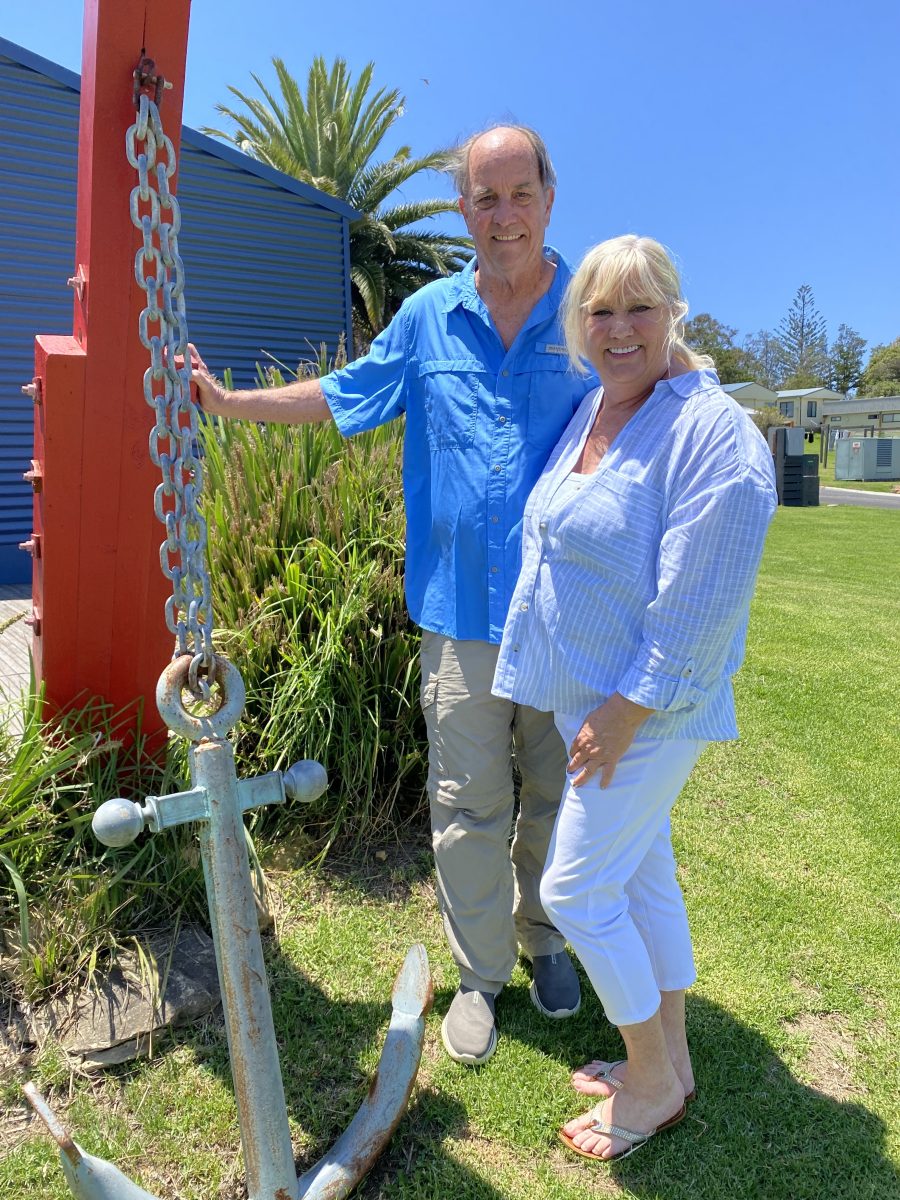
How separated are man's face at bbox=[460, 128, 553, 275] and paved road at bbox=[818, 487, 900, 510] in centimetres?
2380

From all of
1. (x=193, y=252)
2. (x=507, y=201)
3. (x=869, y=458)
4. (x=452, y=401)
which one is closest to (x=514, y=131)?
(x=507, y=201)

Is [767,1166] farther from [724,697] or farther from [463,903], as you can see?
[724,697]

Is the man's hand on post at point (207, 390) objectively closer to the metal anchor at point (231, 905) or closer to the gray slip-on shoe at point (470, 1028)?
the metal anchor at point (231, 905)

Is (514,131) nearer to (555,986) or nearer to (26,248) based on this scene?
(555,986)

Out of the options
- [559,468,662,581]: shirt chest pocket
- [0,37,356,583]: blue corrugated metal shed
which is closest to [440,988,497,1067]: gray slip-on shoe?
[559,468,662,581]: shirt chest pocket

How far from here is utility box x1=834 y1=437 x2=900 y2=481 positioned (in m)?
39.8

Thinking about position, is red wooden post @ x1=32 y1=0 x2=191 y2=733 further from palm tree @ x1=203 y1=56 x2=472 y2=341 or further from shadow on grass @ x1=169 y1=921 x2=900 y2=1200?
palm tree @ x1=203 y1=56 x2=472 y2=341

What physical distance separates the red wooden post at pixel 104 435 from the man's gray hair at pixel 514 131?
2.41 ft

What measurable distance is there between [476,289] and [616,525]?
938 mm

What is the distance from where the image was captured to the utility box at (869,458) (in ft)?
130

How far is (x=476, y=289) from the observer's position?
242 centimetres

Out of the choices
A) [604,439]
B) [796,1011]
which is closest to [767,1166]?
[796,1011]

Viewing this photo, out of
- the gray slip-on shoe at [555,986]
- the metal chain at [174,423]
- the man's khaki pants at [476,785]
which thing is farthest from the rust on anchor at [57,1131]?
the gray slip-on shoe at [555,986]

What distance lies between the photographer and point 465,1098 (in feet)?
7.47
